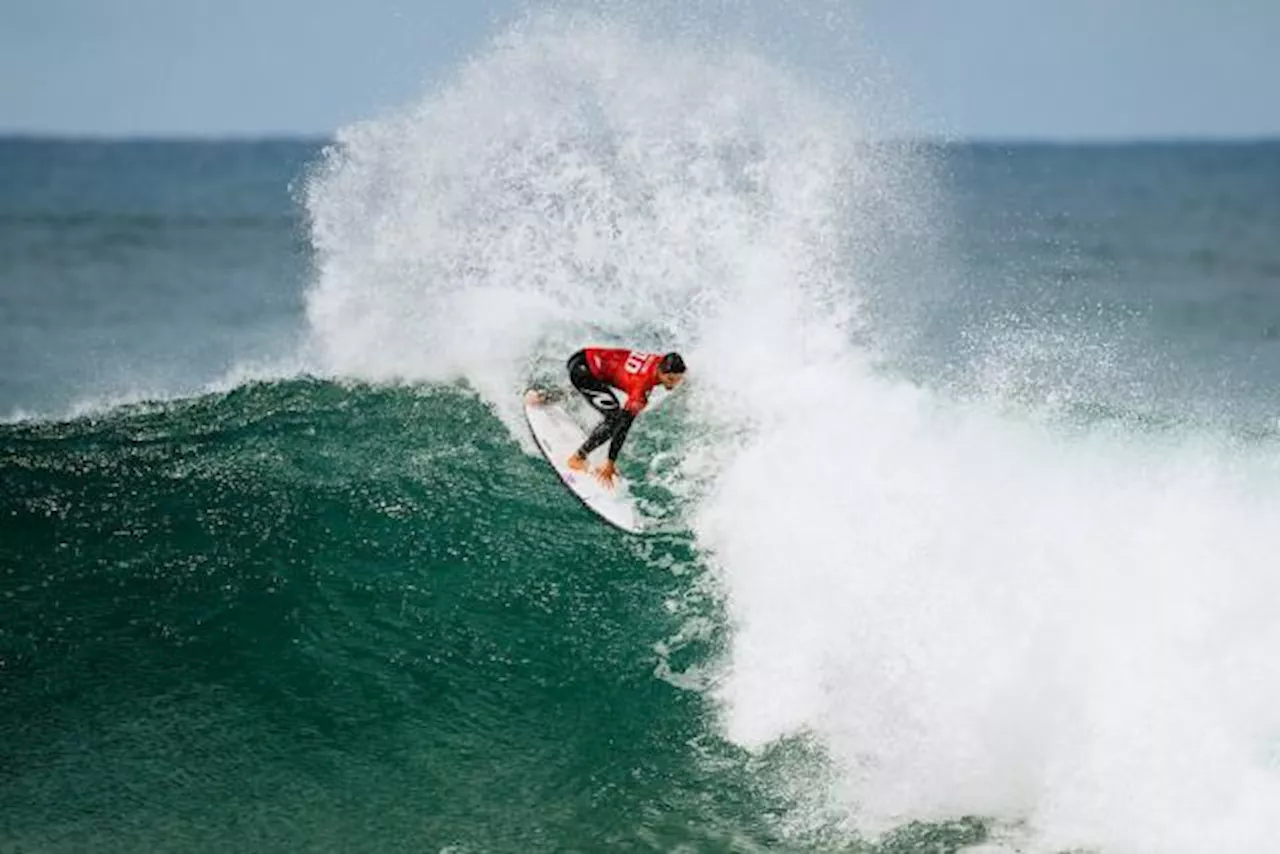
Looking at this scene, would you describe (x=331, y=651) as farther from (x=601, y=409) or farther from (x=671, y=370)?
(x=671, y=370)

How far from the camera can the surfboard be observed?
36.0ft

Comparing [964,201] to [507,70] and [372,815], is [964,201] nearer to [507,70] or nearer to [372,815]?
[507,70]

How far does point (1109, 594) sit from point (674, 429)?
4436 millimetres

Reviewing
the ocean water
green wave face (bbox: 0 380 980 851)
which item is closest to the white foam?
the ocean water

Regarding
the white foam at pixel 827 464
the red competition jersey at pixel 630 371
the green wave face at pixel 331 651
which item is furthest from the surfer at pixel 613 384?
the white foam at pixel 827 464

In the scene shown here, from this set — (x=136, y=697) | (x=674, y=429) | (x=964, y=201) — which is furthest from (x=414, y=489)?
(x=964, y=201)

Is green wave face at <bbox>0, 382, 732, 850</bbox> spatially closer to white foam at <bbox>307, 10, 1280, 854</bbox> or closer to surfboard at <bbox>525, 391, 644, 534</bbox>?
surfboard at <bbox>525, 391, 644, 534</bbox>

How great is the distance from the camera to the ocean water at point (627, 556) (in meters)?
8.38

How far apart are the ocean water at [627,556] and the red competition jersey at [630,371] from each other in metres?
1.14

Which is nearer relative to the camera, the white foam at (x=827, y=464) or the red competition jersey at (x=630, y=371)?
the white foam at (x=827, y=464)

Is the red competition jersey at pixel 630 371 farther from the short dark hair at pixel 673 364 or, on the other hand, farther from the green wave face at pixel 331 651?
the green wave face at pixel 331 651

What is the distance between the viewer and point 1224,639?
8.66m

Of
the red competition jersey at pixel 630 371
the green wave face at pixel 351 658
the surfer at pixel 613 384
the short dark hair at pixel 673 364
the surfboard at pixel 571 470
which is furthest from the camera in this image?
the surfboard at pixel 571 470

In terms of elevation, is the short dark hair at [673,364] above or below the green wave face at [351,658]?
above
